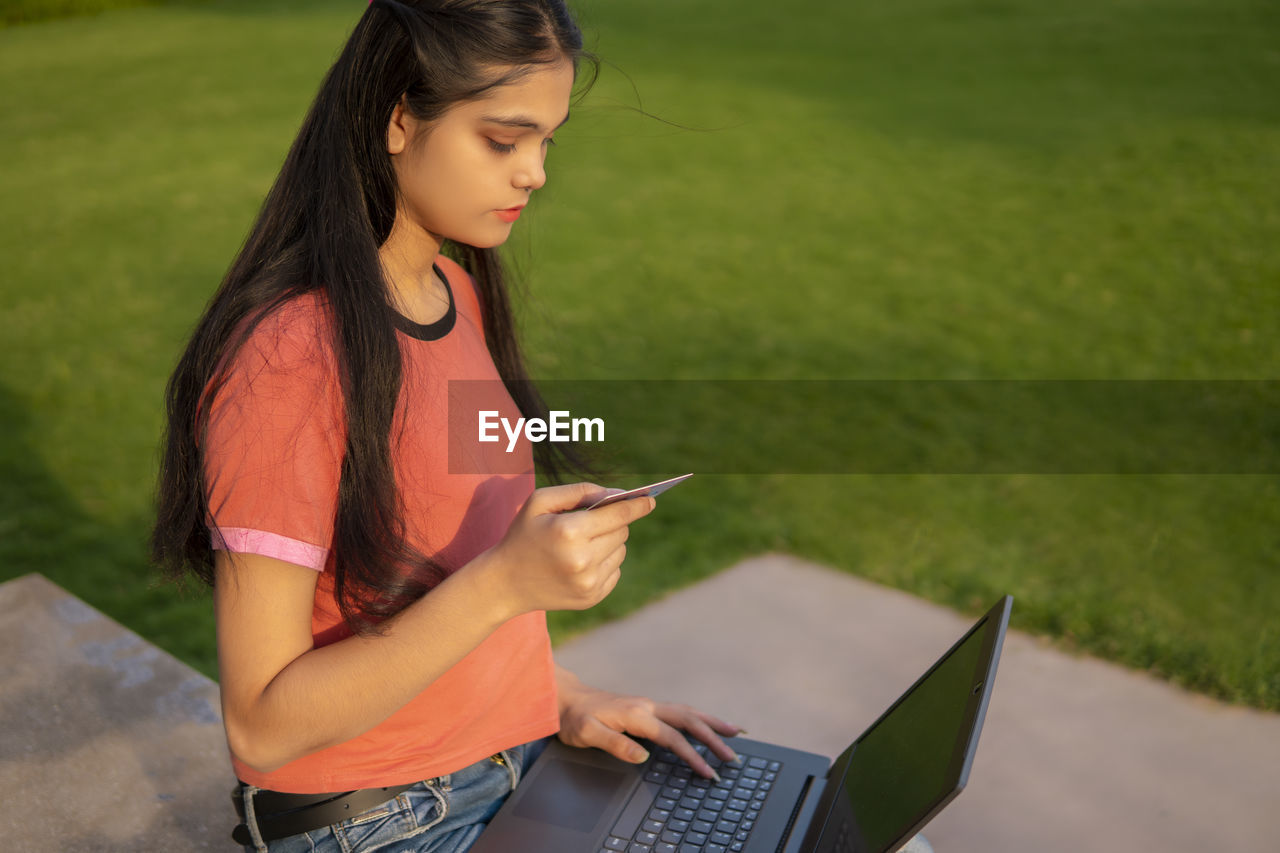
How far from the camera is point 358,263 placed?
Answer: 1497 millimetres

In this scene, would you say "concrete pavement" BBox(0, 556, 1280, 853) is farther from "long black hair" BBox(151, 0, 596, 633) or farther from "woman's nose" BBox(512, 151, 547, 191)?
"woman's nose" BBox(512, 151, 547, 191)

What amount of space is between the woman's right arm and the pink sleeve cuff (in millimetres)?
14

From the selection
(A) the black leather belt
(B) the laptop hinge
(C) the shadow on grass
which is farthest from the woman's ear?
(C) the shadow on grass

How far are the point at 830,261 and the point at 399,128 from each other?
600cm

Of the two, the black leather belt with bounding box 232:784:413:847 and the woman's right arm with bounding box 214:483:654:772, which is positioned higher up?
the woman's right arm with bounding box 214:483:654:772

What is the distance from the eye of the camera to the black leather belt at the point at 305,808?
5.28 ft

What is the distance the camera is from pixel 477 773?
1.78 m

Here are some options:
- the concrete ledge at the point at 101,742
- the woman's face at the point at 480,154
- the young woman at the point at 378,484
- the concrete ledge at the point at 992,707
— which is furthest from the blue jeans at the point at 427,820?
the concrete ledge at the point at 992,707

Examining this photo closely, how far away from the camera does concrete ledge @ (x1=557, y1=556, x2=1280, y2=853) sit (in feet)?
9.40

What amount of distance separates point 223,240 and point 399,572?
6.89 metres

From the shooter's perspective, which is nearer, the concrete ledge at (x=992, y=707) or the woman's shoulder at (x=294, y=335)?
the woman's shoulder at (x=294, y=335)

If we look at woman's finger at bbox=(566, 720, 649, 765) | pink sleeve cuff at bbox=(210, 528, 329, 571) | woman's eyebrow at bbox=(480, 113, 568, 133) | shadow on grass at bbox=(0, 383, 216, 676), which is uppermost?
woman's eyebrow at bbox=(480, 113, 568, 133)

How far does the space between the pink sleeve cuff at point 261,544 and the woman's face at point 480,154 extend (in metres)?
0.50

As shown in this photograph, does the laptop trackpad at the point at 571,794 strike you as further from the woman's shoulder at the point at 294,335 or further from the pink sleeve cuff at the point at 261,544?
the woman's shoulder at the point at 294,335
